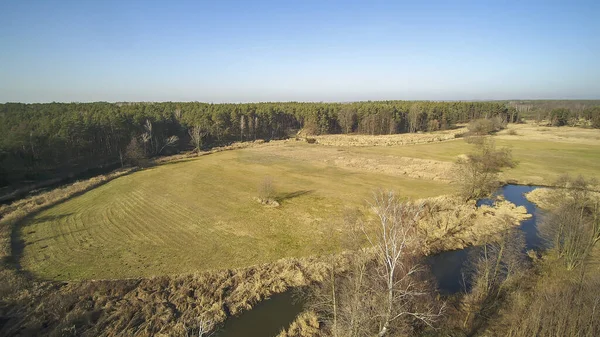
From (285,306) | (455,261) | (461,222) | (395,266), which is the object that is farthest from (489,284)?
(285,306)

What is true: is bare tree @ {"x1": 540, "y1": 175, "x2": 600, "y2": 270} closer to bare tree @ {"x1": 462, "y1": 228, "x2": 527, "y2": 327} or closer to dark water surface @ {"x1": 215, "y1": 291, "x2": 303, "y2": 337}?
bare tree @ {"x1": 462, "y1": 228, "x2": 527, "y2": 327}

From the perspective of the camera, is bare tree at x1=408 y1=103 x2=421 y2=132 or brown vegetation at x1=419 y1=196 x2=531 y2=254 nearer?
brown vegetation at x1=419 y1=196 x2=531 y2=254

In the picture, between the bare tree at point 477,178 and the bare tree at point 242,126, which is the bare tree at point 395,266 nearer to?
the bare tree at point 477,178

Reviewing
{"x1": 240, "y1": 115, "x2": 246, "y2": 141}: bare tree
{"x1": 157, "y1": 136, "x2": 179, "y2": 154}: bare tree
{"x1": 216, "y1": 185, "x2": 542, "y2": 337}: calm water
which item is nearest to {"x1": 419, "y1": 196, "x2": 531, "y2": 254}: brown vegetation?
{"x1": 216, "y1": 185, "x2": 542, "y2": 337}: calm water

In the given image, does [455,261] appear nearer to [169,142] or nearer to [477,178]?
[477,178]

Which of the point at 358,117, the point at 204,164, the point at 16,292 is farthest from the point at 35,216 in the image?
the point at 358,117
